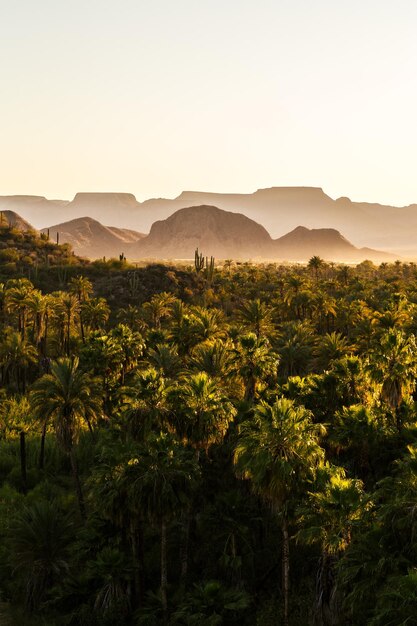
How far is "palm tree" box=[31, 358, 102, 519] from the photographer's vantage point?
130 feet

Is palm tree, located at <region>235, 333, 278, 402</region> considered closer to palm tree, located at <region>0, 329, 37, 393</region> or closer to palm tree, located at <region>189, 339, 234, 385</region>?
palm tree, located at <region>189, 339, 234, 385</region>

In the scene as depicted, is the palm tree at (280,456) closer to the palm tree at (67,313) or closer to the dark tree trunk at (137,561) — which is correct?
the dark tree trunk at (137,561)

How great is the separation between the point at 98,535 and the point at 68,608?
4578 millimetres

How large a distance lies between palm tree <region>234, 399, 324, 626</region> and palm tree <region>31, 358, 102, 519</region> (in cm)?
1654

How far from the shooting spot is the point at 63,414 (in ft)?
131

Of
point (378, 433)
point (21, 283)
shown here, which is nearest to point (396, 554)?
point (378, 433)

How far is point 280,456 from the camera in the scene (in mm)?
26109

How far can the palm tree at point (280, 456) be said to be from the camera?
25.8 m

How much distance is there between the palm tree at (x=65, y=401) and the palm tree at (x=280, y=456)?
16.5 meters

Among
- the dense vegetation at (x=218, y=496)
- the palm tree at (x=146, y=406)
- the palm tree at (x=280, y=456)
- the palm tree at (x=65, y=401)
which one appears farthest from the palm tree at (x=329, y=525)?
the palm tree at (x=65, y=401)

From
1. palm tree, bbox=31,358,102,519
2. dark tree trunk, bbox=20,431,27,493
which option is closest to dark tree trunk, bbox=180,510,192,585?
palm tree, bbox=31,358,102,519

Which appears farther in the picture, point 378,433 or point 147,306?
point 147,306

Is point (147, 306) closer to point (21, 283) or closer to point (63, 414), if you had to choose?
point (21, 283)

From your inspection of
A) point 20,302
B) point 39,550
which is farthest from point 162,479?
point 20,302
